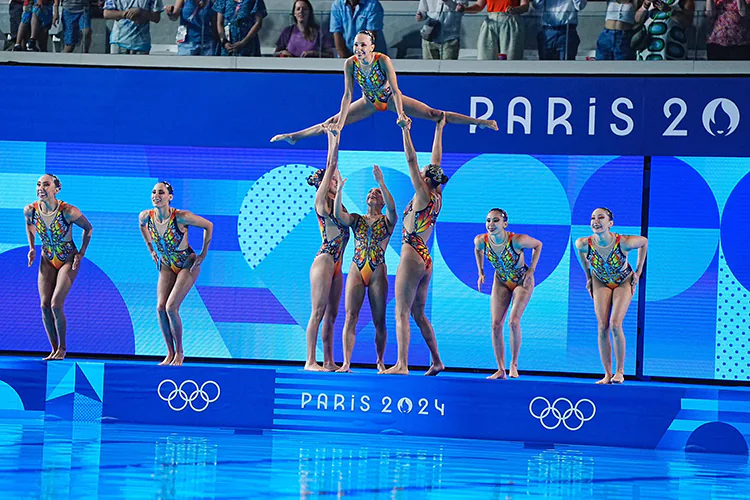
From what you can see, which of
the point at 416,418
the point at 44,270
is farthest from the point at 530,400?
the point at 44,270

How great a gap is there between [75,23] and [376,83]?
3.52 metres

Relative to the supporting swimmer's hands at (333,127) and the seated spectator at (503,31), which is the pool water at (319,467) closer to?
the supporting swimmer's hands at (333,127)

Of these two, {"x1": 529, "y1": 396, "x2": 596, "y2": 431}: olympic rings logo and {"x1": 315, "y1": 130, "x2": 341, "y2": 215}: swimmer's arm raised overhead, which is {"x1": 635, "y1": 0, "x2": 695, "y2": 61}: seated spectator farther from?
{"x1": 529, "y1": 396, "x2": 596, "y2": 431}: olympic rings logo

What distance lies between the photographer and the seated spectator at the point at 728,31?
997 cm

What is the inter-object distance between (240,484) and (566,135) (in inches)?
189

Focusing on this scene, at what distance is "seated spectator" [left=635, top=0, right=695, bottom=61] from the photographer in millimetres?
10062

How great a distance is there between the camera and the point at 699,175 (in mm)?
10289

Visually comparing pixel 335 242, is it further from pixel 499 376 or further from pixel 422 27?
pixel 422 27

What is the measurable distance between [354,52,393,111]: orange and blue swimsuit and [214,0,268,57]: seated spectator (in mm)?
2002

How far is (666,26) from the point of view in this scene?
10.1 meters

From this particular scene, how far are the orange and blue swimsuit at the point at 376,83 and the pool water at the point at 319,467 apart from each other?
258 centimetres

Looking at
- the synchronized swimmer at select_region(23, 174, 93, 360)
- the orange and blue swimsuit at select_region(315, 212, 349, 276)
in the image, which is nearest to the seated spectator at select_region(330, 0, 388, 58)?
the orange and blue swimsuit at select_region(315, 212, 349, 276)

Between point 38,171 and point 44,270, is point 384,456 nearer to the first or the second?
point 44,270

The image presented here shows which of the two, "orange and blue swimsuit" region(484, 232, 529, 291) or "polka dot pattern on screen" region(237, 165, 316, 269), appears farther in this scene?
"polka dot pattern on screen" region(237, 165, 316, 269)
